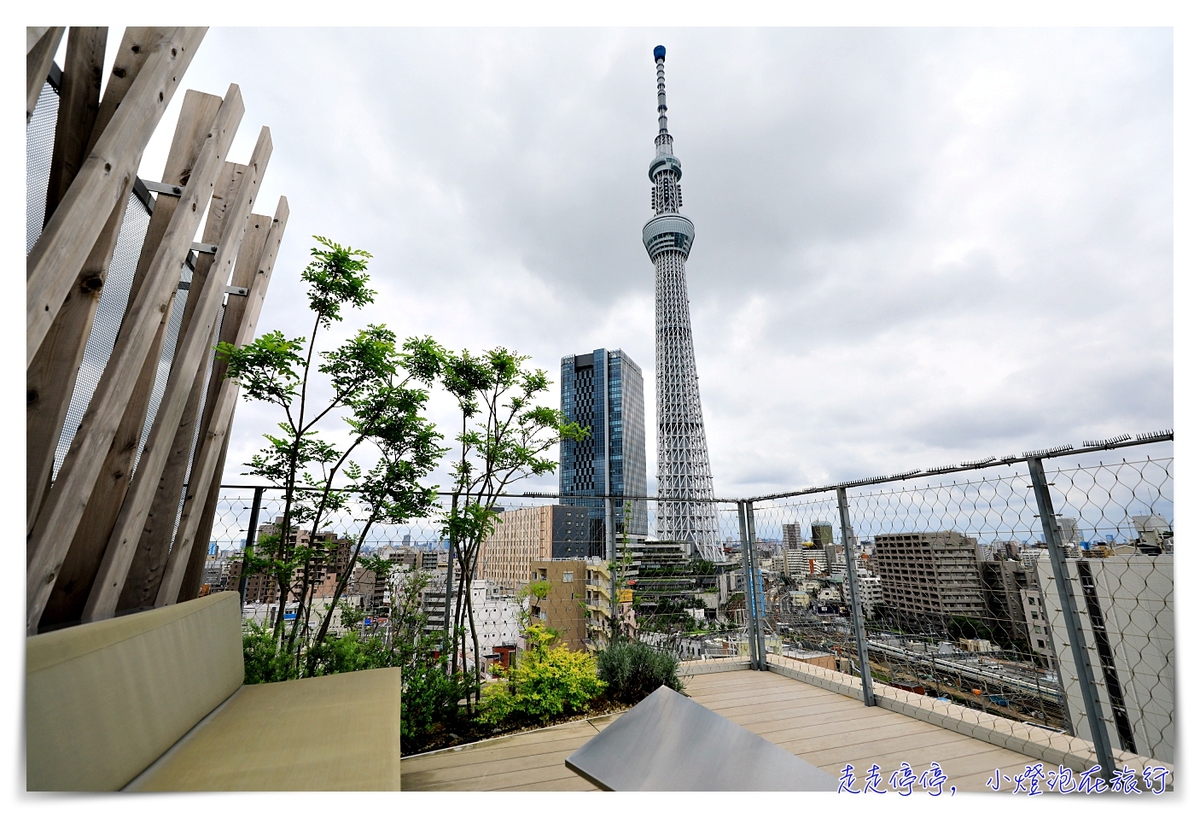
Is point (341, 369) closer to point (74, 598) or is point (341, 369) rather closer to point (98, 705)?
point (74, 598)

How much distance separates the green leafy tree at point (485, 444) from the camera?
250 centimetres

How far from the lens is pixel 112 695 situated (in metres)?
0.86

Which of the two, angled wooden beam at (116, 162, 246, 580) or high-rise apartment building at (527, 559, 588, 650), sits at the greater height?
angled wooden beam at (116, 162, 246, 580)

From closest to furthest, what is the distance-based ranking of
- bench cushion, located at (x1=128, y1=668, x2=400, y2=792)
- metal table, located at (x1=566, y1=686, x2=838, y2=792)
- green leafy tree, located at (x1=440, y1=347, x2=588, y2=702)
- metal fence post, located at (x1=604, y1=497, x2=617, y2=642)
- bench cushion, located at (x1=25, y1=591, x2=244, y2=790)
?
bench cushion, located at (x1=25, y1=591, x2=244, y2=790), bench cushion, located at (x1=128, y1=668, x2=400, y2=792), metal table, located at (x1=566, y1=686, x2=838, y2=792), green leafy tree, located at (x1=440, y1=347, x2=588, y2=702), metal fence post, located at (x1=604, y1=497, x2=617, y2=642)

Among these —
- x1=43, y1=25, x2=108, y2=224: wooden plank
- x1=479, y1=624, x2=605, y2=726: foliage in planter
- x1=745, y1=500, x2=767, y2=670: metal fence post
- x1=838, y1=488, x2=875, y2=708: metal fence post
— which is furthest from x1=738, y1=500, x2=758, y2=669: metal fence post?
x1=43, y1=25, x2=108, y2=224: wooden plank

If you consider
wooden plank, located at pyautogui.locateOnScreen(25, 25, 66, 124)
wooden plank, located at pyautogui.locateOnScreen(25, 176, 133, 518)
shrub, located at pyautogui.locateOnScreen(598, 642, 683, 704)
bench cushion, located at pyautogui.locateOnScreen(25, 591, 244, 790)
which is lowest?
shrub, located at pyautogui.locateOnScreen(598, 642, 683, 704)

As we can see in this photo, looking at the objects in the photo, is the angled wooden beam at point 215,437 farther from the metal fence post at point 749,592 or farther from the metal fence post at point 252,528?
the metal fence post at point 749,592

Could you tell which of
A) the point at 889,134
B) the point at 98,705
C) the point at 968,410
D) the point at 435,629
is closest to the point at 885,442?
the point at 968,410

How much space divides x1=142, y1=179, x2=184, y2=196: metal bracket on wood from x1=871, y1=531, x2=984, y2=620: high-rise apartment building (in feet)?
11.7

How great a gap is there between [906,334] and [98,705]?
10174 millimetres

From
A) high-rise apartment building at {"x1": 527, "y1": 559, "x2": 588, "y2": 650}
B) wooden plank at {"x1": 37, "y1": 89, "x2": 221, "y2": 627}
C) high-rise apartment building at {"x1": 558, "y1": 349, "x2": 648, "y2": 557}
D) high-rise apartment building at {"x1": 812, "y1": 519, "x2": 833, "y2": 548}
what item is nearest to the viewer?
wooden plank at {"x1": 37, "y1": 89, "x2": 221, "y2": 627}

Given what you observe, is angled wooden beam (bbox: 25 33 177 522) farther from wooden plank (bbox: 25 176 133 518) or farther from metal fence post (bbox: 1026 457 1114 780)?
metal fence post (bbox: 1026 457 1114 780)

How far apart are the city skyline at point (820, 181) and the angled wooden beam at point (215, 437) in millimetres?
114

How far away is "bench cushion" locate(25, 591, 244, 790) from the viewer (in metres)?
0.69
